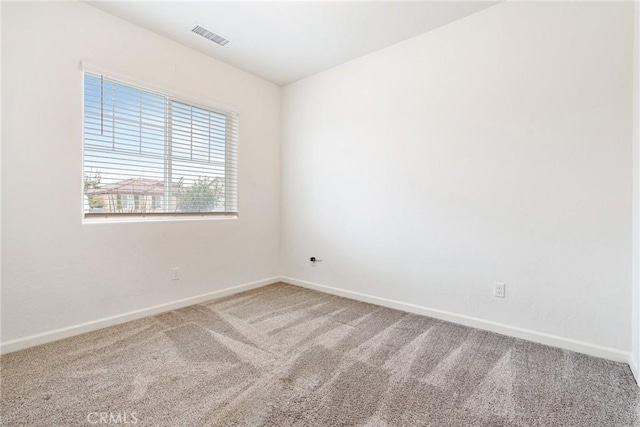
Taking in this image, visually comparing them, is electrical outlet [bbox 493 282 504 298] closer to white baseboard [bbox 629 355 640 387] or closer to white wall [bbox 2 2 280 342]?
white baseboard [bbox 629 355 640 387]

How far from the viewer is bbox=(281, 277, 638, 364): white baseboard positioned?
2014mm

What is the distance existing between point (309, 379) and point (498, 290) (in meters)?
1.71

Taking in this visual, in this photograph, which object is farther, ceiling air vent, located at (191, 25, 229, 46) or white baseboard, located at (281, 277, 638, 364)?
ceiling air vent, located at (191, 25, 229, 46)

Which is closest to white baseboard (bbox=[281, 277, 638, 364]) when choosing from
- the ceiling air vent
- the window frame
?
the window frame

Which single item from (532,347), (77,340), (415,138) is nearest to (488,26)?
(415,138)

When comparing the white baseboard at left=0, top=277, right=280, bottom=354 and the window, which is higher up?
the window

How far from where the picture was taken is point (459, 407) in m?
1.51

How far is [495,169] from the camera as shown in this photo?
7.95 feet

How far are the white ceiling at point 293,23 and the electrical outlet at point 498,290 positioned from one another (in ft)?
7.49

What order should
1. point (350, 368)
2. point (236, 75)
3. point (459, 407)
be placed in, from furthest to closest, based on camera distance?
1. point (236, 75)
2. point (350, 368)
3. point (459, 407)

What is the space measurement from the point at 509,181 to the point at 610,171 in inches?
22.8

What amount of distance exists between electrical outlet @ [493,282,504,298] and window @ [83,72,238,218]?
2776mm

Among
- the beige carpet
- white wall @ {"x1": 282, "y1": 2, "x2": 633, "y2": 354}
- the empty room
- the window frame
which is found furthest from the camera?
Answer: the window frame

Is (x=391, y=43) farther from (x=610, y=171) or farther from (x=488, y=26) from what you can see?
(x=610, y=171)
